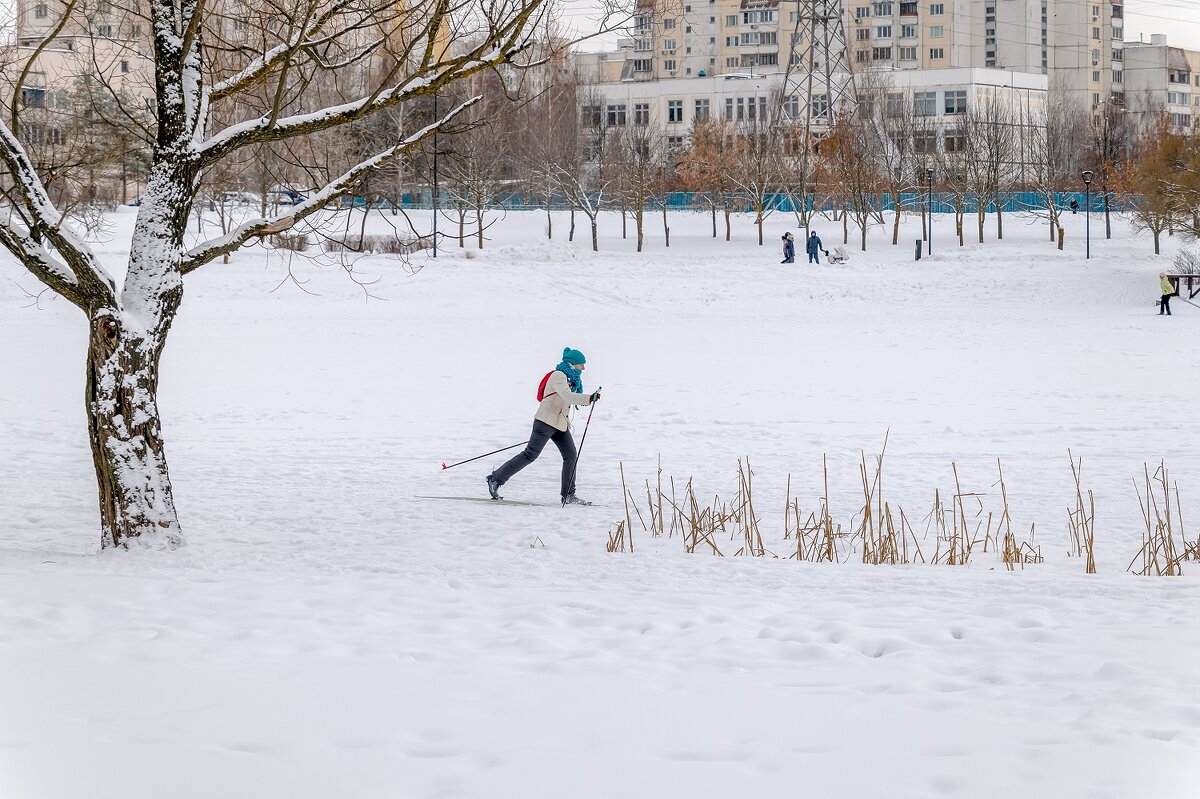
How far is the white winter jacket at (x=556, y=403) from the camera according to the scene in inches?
418

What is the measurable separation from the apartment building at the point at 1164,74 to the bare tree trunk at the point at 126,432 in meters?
118

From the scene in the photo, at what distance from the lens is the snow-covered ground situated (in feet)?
14.7

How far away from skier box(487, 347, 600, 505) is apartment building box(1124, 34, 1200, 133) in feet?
378

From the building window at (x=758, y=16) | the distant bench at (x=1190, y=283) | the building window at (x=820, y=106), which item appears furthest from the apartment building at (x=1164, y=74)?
the distant bench at (x=1190, y=283)

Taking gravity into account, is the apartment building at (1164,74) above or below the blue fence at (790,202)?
above

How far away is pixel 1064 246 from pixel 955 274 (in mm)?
13001

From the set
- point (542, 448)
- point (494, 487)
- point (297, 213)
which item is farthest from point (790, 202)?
point (297, 213)

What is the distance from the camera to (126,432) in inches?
331

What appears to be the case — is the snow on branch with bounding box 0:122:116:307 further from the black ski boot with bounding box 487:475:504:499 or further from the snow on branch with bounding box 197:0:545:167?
the black ski boot with bounding box 487:475:504:499

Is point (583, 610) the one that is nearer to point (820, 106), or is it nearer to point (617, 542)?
point (617, 542)

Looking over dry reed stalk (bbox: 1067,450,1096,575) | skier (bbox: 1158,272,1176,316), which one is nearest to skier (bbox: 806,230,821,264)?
skier (bbox: 1158,272,1176,316)

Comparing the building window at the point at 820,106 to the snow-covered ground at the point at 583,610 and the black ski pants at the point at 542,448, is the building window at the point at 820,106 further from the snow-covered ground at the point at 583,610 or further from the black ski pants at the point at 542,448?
the black ski pants at the point at 542,448

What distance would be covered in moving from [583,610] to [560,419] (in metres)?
3.94

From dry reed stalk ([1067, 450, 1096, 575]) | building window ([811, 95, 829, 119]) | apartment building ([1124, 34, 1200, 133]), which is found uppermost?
apartment building ([1124, 34, 1200, 133])
